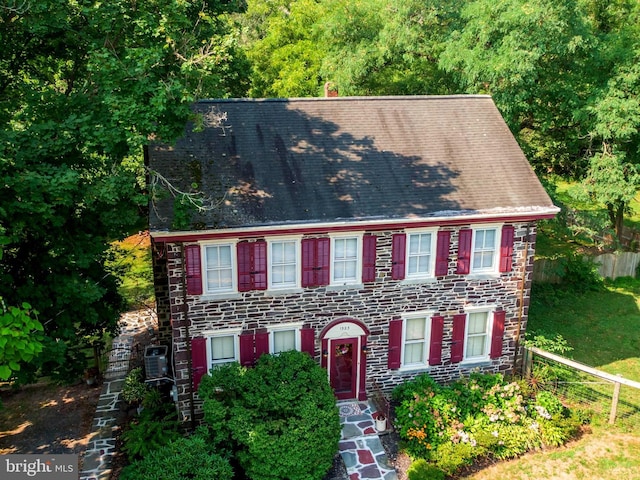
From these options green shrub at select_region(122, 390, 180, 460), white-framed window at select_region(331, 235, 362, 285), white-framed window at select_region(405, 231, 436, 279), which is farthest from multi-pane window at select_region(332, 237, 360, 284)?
green shrub at select_region(122, 390, 180, 460)

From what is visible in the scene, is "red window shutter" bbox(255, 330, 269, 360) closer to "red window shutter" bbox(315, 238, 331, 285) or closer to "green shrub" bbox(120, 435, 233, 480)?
"red window shutter" bbox(315, 238, 331, 285)

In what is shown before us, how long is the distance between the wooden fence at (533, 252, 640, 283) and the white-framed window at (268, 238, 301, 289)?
13.0m

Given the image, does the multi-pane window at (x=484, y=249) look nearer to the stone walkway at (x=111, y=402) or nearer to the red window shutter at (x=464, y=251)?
the red window shutter at (x=464, y=251)

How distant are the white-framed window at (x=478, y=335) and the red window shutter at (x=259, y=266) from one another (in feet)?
19.2

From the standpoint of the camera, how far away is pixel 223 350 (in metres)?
14.6

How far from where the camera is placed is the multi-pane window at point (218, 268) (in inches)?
546

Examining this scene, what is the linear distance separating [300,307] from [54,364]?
6067mm

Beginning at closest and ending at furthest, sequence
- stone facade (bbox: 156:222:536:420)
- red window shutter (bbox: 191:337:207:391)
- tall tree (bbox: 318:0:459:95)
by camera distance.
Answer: stone facade (bbox: 156:222:536:420)
red window shutter (bbox: 191:337:207:391)
tall tree (bbox: 318:0:459:95)

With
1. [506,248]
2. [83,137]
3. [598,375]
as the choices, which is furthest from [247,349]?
[598,375]

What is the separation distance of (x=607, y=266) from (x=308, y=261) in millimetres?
16360

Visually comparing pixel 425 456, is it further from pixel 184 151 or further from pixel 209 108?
pixel 209 108

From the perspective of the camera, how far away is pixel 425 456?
546 inches

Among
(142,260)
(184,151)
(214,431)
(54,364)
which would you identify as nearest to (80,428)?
(54,364)

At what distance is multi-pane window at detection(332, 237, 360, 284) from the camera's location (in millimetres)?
Answer: 14594
